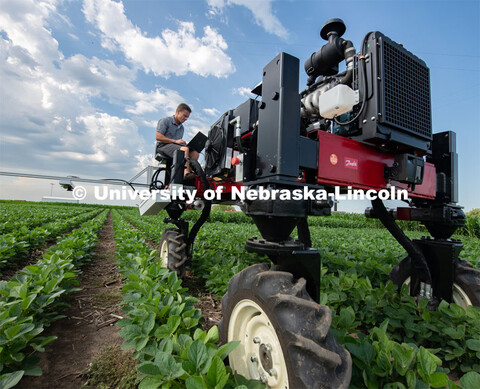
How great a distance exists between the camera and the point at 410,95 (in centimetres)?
190

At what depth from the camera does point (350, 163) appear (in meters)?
1.72

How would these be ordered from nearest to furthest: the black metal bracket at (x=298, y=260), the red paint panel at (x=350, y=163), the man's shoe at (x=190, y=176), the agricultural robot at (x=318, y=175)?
the agricultural robot at (x=318, y=175) < the black metal bracket at (x=298, y=260) < the red paint panel at (x=350, y=163) < the man's shoe at (x=190, y=176)

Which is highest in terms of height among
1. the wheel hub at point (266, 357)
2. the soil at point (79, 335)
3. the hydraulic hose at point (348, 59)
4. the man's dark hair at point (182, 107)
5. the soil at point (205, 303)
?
the man's dark hair at point (182, 107)

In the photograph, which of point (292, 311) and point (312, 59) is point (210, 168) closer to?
point (312, 59)

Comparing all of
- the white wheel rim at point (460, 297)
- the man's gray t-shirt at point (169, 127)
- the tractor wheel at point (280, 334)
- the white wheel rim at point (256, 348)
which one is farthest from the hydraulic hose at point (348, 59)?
the man's gray t-shirt at point (169, 127)

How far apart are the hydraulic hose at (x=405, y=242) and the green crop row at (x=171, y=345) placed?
166 cm

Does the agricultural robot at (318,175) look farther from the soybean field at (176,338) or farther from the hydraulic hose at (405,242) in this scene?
the soybean field at (176,338)

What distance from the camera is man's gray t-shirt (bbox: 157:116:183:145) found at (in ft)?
13.5

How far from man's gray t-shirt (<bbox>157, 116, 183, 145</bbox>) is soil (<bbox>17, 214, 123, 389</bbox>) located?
2402 mm

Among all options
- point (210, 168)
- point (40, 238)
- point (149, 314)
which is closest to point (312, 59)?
point (210, 168)

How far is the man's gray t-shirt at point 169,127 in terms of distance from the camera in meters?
4.11

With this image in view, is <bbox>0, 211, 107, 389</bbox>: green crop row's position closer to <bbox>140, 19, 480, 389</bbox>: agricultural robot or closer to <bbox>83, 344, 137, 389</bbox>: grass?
<bbox>83, 344, 137, 389</bbox>: grass

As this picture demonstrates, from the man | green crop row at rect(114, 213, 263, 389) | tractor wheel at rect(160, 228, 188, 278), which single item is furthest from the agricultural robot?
tractor wheel at rect(160, 228, 188, 278)

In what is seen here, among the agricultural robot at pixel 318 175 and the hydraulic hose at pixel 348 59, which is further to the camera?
the hydraulic hose at pixel 348 59
